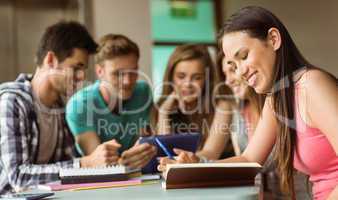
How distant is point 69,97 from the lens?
1480mm

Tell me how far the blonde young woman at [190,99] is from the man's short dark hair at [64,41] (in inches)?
12.9

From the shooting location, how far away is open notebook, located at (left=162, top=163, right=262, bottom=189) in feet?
2.34

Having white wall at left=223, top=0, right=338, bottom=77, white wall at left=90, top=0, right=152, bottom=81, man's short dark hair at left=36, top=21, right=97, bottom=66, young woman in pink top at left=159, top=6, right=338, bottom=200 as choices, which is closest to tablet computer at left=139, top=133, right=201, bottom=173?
young woman in pink top at left=159, top=6, right=338, bottom=200

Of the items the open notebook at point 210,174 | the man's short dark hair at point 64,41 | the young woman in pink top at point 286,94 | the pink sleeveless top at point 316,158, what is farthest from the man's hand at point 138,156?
the man's short dark hair at point 64,41

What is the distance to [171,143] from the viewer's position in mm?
1076

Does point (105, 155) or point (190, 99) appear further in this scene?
point (190, 99)

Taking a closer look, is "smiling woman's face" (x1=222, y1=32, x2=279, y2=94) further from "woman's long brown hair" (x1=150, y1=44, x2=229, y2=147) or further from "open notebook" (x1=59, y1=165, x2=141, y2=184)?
"woman's long brown hair" (x1=150, y1=44, x2=229, y2=147)

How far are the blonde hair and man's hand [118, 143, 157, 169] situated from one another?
48cm

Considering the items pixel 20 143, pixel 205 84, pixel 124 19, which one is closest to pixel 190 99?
pixel 205 84

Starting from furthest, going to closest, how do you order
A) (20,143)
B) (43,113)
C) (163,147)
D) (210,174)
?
1. (43,113)
2. (20,143)
3. (163,147)
4. (210,174)

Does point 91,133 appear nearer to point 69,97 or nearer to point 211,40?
point 69,97

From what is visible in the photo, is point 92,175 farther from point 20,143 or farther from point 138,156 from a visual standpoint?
point 20,143

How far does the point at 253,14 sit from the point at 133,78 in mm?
742

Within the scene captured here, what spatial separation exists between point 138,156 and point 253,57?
1.34ft
